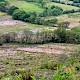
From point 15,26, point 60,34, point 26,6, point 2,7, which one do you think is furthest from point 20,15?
point 60,34

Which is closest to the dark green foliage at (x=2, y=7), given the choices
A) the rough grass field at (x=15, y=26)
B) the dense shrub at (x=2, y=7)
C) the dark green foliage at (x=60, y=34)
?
the dense shrub at (x=2, y=7)

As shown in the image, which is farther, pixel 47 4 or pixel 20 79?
pixel 47 4

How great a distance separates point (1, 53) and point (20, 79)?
119ft

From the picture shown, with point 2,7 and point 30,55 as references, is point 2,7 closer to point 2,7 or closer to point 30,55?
point 2,7

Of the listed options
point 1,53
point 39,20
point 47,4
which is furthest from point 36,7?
point 1,53

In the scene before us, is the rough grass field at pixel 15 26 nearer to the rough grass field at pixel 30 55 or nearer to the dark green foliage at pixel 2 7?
the dark green foliage at pixel 2 7

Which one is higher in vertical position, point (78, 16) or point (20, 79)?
point (20, 79)

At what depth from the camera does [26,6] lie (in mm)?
105438

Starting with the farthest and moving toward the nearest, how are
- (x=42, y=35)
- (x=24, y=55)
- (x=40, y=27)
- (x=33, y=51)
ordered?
(x=40, y=27) → (x=42, y=35) → (x=33, y=51) → (x=24, y=55)

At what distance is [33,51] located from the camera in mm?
54875

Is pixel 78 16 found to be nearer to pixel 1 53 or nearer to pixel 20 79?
pixel 1 53

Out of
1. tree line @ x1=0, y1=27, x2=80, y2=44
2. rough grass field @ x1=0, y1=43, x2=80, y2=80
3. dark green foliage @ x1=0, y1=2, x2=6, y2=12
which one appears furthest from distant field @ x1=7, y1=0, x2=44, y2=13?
rough grass field @ x1=0, y1=43, x2=80, y2=80

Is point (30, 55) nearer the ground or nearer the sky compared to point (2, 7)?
nearer the sky

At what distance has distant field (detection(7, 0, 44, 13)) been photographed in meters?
102
